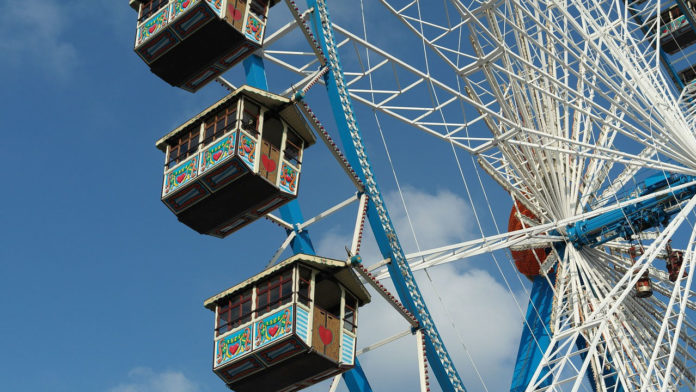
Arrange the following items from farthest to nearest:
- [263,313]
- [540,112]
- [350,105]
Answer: [540,112], [350,105], [263,313]

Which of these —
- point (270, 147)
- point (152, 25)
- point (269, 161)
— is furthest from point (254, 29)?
point (269, 161)

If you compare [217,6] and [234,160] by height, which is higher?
[217,6]

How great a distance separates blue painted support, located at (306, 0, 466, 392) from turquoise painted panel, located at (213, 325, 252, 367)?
9.21ft

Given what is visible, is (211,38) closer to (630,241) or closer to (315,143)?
(315,143)

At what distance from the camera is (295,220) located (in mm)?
18453

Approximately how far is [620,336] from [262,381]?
9.41 metres

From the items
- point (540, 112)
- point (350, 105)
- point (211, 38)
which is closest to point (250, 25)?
point (211, 38)

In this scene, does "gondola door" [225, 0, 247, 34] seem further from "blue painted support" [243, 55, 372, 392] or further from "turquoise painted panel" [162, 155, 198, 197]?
"turquoise painted panel" [162, 155, 198, 197]

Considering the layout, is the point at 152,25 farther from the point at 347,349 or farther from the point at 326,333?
the point at 347,349

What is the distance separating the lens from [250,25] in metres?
19.0

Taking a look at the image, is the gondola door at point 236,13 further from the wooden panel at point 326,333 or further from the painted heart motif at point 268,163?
the wooden panel at point 326,333

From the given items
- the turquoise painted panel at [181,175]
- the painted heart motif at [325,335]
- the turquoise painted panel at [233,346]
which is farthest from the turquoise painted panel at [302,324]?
the turquoise painted panel at [181,175]

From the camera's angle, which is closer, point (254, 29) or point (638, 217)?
point (254, 29)

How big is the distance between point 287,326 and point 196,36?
6.49 meters
